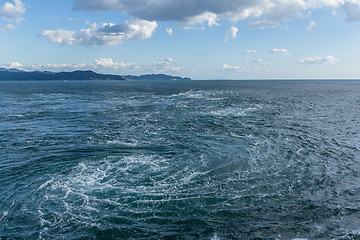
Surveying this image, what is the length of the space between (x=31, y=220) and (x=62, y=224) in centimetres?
251

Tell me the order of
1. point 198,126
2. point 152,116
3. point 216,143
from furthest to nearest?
point 152,116 → point 198,126 → point 216,143

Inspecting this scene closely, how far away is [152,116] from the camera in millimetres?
55750

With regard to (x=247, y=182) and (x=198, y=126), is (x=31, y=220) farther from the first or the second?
(x=198, y=126)

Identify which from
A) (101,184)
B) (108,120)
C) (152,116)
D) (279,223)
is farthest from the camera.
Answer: (152,116)

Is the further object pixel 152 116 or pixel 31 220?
pixel 152 116

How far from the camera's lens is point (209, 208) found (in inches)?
709

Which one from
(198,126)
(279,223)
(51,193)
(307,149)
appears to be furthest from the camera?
(198,126)

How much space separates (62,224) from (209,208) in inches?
425

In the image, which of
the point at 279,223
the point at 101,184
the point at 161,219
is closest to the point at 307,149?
the point at 279,223

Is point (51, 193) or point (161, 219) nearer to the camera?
point (161, 219)

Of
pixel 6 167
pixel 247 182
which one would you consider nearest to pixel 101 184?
pixel 6 167

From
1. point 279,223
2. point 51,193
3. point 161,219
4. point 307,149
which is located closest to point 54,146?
point 51,193

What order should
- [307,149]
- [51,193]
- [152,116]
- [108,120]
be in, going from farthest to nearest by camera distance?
[152,116] < [108,120] < [307,149] < [51,193]

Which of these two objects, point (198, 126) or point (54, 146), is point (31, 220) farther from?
point (198, 126)
